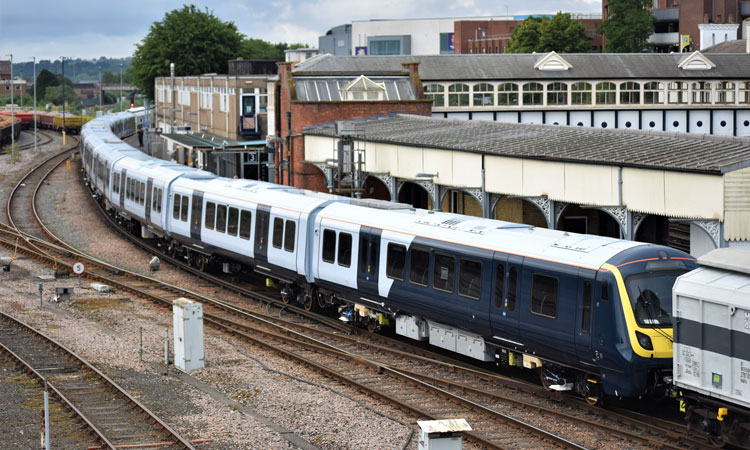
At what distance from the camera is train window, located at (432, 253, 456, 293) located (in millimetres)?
18844

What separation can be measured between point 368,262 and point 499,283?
15.1ft

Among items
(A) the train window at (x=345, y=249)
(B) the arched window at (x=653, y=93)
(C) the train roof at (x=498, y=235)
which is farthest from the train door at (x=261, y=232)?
(B) the arched window at (x=653, y=93)

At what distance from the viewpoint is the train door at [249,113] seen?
59.8 meters

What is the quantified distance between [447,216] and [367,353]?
347cm

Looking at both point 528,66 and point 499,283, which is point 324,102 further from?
point 499,283

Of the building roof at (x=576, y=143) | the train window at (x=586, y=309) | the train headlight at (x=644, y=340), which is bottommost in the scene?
the train headlight at (x=644, y=340)

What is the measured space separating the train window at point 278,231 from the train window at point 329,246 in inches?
89.7

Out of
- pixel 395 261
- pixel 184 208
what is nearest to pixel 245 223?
pixel 184 208

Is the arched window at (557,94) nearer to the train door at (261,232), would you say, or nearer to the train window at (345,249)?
the train door at (261,232)

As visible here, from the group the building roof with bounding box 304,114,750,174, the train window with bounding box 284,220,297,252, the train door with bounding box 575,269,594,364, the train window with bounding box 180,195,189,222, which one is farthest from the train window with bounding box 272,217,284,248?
the train door with bounding box 575,269,594,364

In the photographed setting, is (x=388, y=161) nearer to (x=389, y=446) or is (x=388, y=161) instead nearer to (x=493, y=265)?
(x=493, y=265)

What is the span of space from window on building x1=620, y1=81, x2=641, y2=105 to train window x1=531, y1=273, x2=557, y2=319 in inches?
1481

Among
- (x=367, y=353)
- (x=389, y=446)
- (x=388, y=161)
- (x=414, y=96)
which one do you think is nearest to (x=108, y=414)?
(x=389, y=446)

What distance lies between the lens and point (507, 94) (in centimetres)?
5159
